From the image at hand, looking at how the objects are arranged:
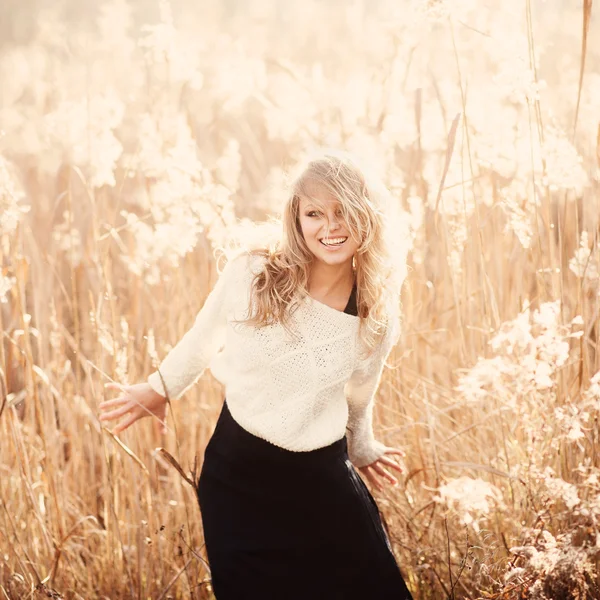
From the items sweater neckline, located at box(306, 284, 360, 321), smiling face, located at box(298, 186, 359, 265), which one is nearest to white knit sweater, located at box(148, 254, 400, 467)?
sweater neckline, located at box(306, 284, 360, 321)

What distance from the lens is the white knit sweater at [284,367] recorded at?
5.70 ft

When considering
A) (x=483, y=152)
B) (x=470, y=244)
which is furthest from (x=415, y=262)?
(x=483, y=152)

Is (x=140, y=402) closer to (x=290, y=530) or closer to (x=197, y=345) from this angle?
(x=197, y=345)

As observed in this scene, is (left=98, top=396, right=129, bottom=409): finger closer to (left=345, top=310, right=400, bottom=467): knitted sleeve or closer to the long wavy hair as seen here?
the long wavy hair

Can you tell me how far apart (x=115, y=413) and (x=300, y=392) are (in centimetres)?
40

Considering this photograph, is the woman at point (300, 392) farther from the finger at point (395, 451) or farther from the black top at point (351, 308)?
the finger at point (395, 451)

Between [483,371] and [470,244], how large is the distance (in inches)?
22.5

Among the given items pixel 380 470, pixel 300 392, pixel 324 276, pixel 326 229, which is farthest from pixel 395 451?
pixel 326 229

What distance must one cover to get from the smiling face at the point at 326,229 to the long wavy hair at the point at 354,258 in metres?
0.01

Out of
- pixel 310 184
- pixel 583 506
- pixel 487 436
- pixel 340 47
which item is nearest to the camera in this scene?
pixel 583 506

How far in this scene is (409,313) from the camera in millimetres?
2264

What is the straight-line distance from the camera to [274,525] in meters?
1.69

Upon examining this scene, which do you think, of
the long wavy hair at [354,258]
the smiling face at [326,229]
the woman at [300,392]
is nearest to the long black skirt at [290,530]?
the woman at [300,392]

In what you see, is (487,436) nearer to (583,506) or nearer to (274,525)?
(583,506)
